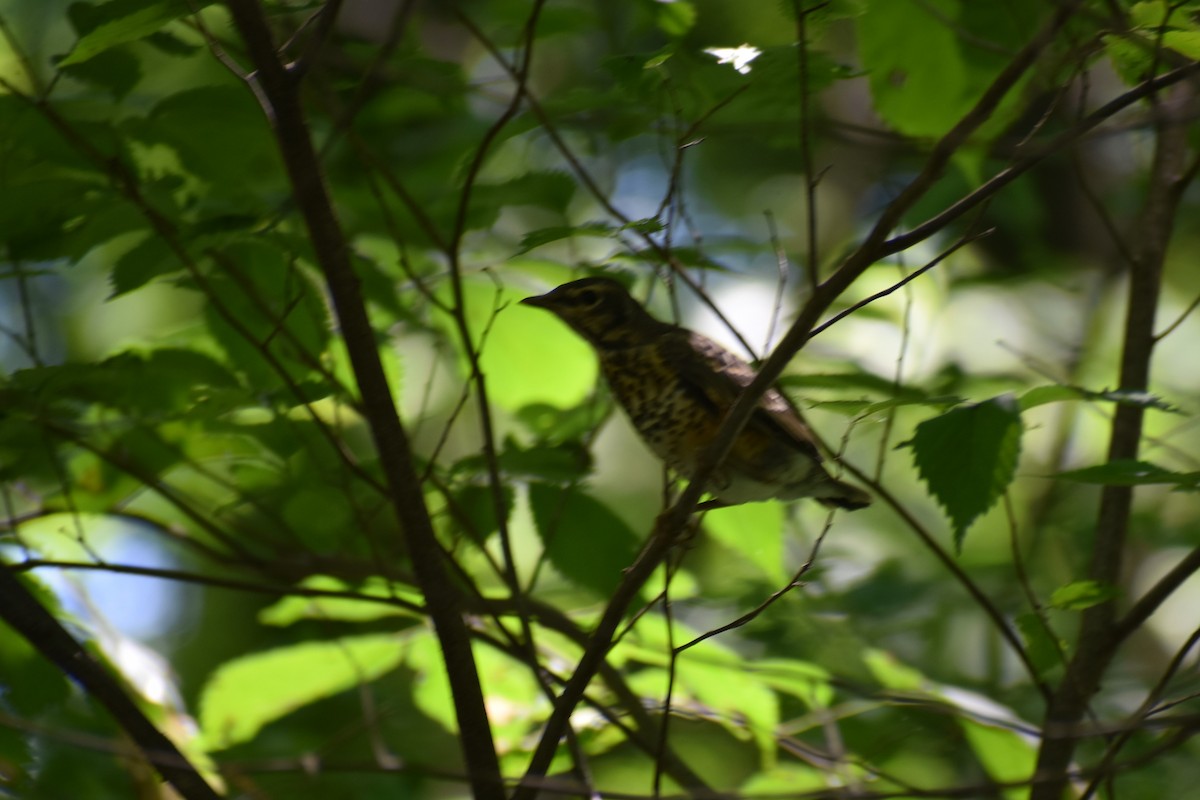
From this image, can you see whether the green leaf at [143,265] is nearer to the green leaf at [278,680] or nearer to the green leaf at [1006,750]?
the green leaf at [278,680]

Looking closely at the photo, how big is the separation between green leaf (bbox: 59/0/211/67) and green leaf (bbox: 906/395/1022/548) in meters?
1.43

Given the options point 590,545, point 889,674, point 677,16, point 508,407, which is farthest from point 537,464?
point 889,674

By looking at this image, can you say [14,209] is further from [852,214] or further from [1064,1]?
[852,214]

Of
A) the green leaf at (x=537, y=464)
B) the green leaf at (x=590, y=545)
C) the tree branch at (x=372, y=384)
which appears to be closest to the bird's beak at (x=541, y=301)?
the green leaf at (x=537, y=464)

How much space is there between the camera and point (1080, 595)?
217cm

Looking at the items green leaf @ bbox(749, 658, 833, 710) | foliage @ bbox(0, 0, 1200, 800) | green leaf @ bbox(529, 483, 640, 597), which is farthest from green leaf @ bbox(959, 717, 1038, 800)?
green leaf @ bbox(529, 483, 640, 597)

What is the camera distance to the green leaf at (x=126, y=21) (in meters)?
1.81

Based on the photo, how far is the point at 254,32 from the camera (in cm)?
182

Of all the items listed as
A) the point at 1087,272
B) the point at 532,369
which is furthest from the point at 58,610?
the point at 1087,272

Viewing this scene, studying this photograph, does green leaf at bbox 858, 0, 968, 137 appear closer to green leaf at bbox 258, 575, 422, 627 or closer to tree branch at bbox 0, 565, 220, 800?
green leaf at bbox 258, 575, 422, 627

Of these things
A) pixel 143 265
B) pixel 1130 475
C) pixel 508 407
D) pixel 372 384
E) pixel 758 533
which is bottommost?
pixel 1130 475

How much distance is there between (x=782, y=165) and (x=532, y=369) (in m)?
4.08

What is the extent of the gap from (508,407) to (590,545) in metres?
0.90

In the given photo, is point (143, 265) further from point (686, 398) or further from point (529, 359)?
point (686, 398)
